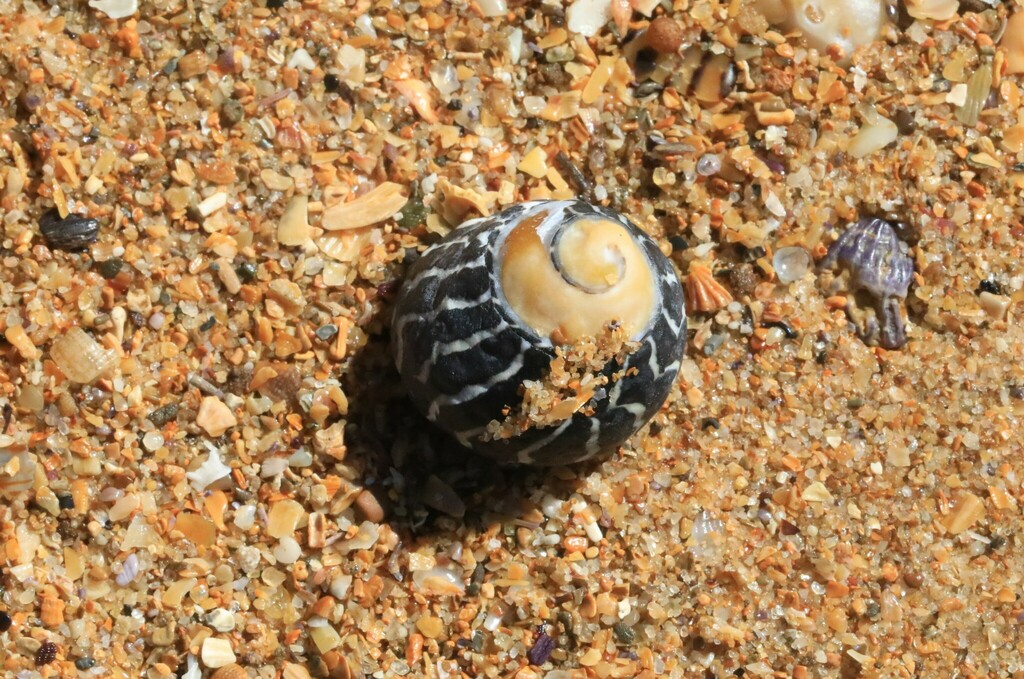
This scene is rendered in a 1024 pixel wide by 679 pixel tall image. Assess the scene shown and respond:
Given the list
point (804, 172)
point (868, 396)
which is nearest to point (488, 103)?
point (804, 172)

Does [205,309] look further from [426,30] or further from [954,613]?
[954,613]

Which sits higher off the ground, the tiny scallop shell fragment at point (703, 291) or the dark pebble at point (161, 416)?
the tiny scallop shell fragment at point (703, 291)

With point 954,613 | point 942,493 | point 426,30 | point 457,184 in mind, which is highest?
point 426,30

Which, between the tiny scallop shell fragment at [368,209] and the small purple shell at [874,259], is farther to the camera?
the small purple shell at [874,259]

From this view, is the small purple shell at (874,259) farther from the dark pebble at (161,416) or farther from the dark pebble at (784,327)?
the dark pebble at (161,416)

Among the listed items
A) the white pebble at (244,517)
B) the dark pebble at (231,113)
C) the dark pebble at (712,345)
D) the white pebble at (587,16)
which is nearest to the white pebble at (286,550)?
the white pebble at (244,517)

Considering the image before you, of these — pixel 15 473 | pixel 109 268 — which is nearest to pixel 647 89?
pixel 109 268
